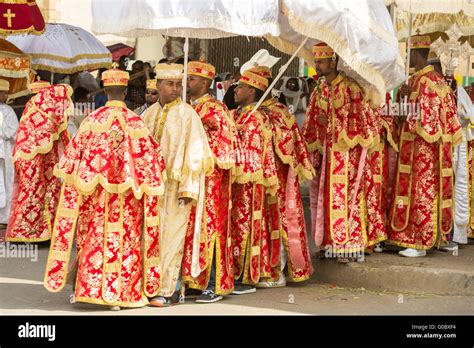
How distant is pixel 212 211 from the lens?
966 centimetres

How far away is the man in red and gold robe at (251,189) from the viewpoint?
32.9ft

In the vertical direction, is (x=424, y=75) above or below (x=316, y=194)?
above

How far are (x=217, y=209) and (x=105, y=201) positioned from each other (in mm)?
1214

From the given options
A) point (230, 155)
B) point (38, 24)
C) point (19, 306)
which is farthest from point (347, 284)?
point (38, 24)

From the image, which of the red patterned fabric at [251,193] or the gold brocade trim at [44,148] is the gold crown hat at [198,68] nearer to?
the red patterned fabric at [251,193]

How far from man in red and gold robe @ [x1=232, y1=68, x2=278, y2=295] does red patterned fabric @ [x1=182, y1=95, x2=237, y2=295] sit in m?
0.26

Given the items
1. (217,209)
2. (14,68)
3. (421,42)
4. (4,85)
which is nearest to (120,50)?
(14,68)

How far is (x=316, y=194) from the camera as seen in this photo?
10773 millimetres

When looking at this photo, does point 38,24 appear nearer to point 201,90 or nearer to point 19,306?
point 201,90

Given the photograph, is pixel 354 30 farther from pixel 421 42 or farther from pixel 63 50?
pixel 63 50

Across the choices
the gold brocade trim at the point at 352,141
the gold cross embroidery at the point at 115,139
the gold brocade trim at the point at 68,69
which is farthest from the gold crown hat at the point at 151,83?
the gold brocade trim at the point at 68,69

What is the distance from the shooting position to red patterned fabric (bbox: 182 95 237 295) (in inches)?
376

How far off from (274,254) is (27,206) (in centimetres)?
358

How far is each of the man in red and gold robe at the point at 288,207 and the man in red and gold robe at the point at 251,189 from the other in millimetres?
167
